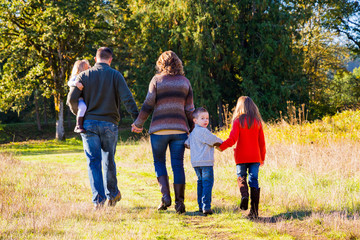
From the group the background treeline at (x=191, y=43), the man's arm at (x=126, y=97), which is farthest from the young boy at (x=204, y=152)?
the background treeline at (x=191, y=43)

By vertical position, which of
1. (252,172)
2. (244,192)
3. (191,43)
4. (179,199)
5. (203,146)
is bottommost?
(179,199)

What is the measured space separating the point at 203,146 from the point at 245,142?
0.55 meters

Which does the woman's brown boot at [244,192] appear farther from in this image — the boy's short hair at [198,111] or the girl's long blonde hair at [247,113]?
the boy's short hair at [198,111]

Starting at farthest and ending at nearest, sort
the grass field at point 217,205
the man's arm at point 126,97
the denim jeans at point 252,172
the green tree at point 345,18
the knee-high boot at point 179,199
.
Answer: the green tree at point 345,18 → the man's arm at point 126,97 → the knee-high boot at point 179,199 → the denim jeans at point 252,172 → the grass field at point 217,205

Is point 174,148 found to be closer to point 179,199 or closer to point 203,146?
point 203,146

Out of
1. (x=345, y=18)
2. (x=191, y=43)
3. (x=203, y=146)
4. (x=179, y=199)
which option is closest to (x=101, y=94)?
(x=203, y=146)

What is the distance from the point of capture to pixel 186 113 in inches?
217

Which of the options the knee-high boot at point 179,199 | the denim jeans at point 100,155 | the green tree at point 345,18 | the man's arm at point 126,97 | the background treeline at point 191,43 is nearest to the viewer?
the knee-high boot at point 179,199

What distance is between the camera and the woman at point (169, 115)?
17.3 feet

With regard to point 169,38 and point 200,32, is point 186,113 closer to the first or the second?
point 200,32

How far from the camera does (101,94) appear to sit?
5457mm

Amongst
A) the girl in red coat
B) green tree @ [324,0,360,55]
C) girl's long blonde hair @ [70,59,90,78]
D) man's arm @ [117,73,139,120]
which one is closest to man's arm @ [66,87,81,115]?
girl's long blonde hair @ [70,59,90,78]

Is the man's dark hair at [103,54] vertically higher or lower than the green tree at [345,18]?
lower

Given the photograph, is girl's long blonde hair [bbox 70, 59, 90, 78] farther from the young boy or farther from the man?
the young boy
